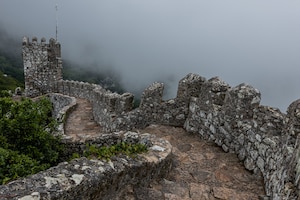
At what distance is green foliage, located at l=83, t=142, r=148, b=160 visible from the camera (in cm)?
482

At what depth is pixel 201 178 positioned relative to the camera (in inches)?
237

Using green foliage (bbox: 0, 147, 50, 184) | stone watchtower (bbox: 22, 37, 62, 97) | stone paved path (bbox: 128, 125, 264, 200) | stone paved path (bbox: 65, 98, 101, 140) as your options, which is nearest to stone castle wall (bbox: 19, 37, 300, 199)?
stone paved path (bbox: 128, 125, 264, 200)

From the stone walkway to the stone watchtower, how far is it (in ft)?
53.0

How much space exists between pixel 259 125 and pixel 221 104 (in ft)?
5.10

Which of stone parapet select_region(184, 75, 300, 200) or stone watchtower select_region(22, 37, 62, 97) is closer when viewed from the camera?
stone parapet select_region(184, 75, 300, 200)

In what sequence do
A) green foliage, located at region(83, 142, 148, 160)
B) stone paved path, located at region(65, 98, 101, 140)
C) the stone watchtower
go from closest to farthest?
green foliage, located at region(83, 142, 148, 160), stone paved path, located at region(65, 98, 101, 140), the stone watchtower

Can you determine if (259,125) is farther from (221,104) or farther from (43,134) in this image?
(43,134)

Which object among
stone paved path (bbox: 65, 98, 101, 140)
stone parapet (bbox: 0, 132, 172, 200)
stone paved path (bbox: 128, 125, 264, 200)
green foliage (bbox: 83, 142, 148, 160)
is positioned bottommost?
stone paved path (bbox: 65, 98, 101, 140)

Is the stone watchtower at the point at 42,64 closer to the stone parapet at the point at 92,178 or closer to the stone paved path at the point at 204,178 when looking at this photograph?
the stone paved path at the point at 204,178

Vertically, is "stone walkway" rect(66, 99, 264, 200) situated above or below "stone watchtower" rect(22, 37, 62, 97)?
below

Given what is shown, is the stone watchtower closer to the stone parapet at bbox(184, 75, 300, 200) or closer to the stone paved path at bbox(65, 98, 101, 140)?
the stone paved path at bbox(65, 98, 101, 140)

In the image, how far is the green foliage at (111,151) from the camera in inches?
190

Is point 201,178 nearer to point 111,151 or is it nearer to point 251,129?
point 251,129

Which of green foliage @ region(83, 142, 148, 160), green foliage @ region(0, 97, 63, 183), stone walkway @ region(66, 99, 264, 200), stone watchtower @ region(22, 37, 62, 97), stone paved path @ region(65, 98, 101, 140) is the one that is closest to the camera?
green foliage @ region(83, 142, 148, 160)
